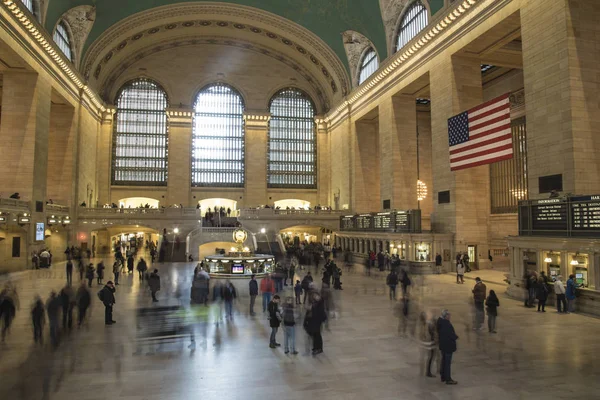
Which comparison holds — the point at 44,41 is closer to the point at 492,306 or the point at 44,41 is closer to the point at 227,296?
the point at 227,296

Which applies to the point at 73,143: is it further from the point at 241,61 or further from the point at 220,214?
the point at 241,61

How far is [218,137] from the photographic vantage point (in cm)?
4062

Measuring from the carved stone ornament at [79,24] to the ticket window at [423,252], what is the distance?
25036 mm

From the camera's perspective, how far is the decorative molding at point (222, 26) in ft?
106

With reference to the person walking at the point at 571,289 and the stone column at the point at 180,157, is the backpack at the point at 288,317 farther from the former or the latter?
the stone column at the point at 180,157

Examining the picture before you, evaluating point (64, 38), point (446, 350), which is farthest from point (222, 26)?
point (446, 350)

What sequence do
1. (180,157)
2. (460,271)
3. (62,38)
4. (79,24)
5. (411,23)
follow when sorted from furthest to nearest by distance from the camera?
(180,157)
(79,24)
(62,38)
(411,23)
(460,271)

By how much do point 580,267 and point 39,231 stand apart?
935 inches

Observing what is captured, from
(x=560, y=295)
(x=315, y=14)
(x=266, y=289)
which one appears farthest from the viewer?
(x=315, y=14)

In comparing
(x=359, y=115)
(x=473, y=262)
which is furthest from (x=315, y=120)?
(x=473, y=262)

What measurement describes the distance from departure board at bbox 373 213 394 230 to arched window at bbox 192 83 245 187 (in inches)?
704

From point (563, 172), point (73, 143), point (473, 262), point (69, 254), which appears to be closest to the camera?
point (563, 172)

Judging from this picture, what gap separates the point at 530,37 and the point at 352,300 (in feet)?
39.1

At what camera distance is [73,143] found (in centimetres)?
2930
